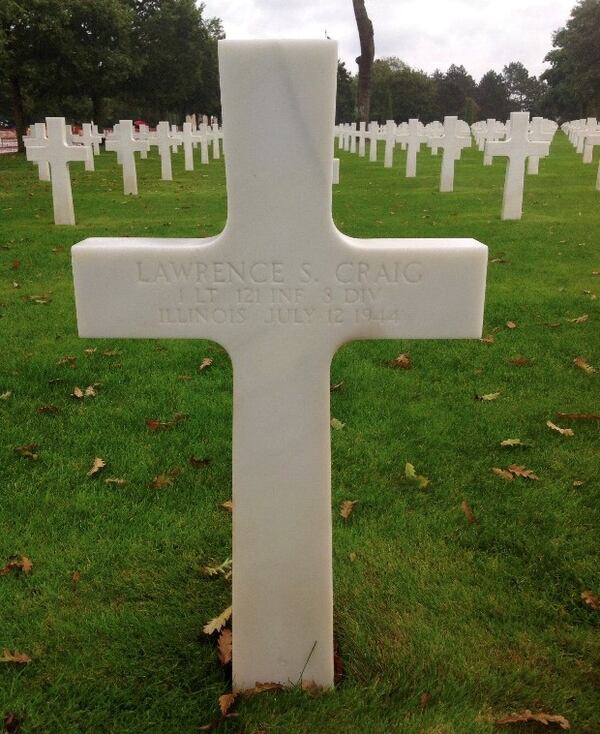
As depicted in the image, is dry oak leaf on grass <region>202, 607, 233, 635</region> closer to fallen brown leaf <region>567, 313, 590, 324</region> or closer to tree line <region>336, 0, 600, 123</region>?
fallen brown leaf <region>567, 313, 590, 324</region>

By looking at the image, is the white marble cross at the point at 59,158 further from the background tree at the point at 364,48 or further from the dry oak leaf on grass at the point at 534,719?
the background tree at the point at 364,48

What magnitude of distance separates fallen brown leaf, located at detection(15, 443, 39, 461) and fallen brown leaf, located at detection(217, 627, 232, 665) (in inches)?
69.5

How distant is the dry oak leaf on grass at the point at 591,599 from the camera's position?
2783mm

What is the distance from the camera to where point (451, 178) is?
15.2m

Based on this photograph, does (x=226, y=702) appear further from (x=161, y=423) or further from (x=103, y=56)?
(x=103, y=56)

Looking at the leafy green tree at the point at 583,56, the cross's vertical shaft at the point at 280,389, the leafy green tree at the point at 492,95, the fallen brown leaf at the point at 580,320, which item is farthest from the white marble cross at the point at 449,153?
the leafy green tree at the point at 492,95

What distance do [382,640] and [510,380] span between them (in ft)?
9.11

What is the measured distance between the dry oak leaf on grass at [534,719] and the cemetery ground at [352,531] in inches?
0.9

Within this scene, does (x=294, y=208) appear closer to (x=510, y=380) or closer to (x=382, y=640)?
(x=382, y=640)

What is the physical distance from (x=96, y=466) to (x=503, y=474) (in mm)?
2100

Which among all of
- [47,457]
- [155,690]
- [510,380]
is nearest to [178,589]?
[155,690]

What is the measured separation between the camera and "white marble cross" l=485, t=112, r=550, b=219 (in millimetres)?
11086

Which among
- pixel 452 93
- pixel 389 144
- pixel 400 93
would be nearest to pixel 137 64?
pixel 389 144

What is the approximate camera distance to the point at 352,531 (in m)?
3.26
